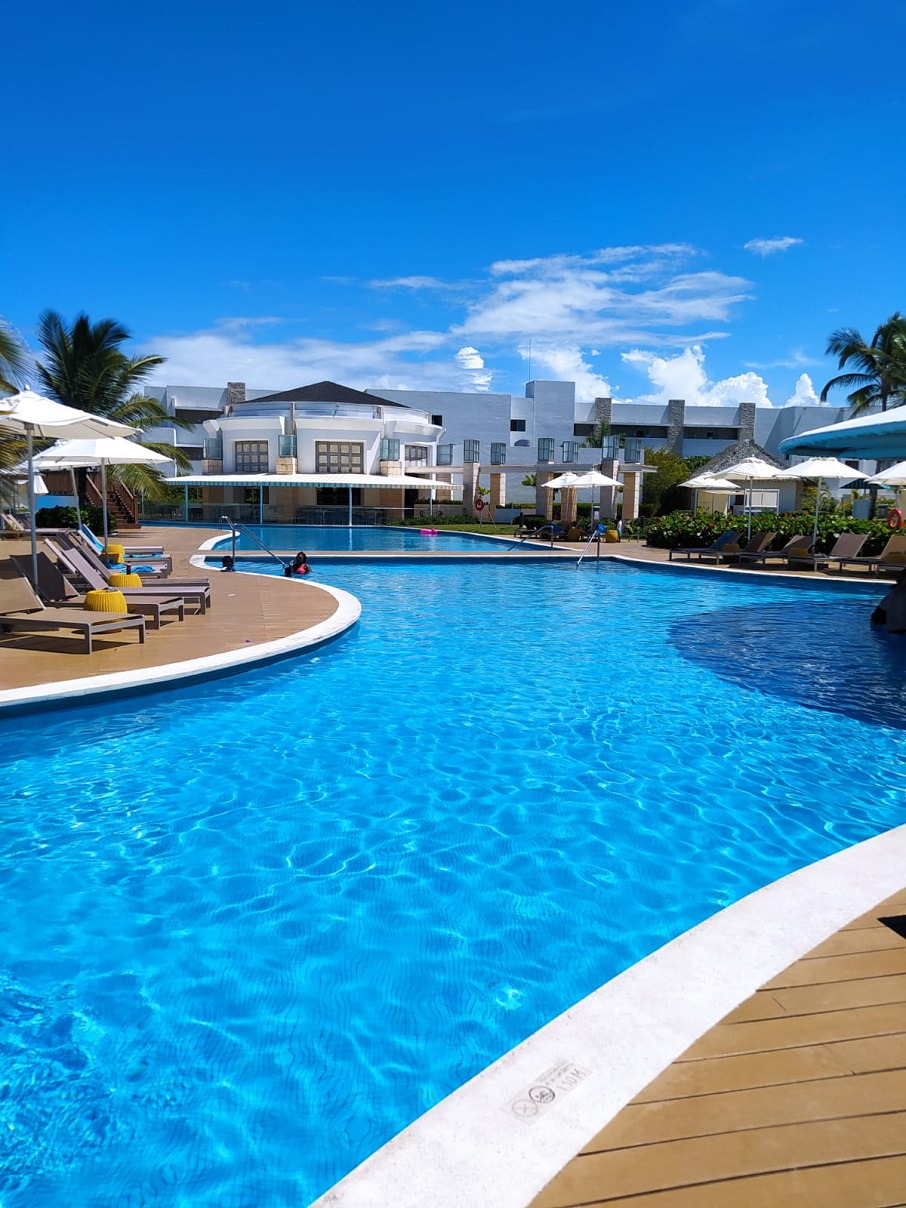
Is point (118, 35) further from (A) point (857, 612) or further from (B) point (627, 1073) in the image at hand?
(B) point (627, 1073)

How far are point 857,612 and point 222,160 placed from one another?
18231mm

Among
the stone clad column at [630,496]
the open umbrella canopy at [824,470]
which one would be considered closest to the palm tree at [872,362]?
the stone clad column at [630,496]

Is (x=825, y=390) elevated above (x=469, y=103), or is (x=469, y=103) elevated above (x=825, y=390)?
(x=469, y=103)

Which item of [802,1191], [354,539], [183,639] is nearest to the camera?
[802,1191]

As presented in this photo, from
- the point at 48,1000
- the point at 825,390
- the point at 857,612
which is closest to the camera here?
the point at 48,1000

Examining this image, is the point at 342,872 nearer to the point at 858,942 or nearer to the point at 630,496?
the point at 858,942

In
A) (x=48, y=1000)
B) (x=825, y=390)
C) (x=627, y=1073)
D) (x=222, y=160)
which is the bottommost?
(x=48, y=1000)

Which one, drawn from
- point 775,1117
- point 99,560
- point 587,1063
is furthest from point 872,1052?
point 99,560

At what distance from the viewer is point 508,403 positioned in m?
56.9

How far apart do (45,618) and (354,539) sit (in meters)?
22.7

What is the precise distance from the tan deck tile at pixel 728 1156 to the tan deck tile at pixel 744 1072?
0.54 ft

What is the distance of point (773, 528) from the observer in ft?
71.4

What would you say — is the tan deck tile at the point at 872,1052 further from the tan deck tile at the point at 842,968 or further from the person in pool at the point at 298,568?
the person in pool at the point at 298,568

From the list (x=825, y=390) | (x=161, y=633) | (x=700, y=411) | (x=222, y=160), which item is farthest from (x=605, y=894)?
(x=700, y=411)
